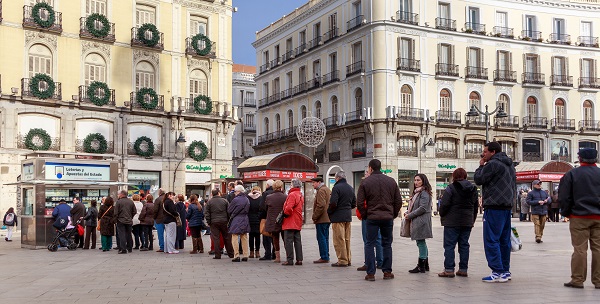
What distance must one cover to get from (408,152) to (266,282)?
39292mm

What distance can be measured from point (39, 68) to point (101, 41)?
3.89 m

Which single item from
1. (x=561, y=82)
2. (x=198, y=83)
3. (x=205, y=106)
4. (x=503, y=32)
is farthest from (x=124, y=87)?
(x=561, y=82)

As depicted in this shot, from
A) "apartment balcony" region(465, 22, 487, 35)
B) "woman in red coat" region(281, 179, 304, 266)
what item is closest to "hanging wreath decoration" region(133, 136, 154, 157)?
"apartment balcony" region(465, 22, 487, 35)

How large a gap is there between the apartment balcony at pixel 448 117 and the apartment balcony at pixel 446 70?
8.98 feet

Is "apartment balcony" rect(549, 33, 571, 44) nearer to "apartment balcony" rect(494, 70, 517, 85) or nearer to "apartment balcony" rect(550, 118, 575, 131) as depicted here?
"apartment balcony" rect(494, 70, 517, 85)

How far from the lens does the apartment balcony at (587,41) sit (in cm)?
5581

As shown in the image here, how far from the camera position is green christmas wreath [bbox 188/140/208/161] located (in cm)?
4222

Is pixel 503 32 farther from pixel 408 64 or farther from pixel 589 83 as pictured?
pixel 408 64

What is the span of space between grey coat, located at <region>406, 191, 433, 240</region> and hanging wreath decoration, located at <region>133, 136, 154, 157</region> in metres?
30.6

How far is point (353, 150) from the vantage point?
168 ft

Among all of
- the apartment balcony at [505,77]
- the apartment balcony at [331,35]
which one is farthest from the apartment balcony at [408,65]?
the apartment balcony at [505,77]

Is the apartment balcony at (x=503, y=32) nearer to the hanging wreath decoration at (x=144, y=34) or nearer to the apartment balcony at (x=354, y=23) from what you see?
the apartment balcony at (x=354, y=23)

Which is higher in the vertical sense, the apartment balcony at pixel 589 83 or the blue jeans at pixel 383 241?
the apartment balcony at pixel 589 83

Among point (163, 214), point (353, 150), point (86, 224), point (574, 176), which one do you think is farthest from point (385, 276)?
point (353, 150)
